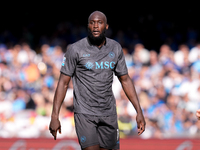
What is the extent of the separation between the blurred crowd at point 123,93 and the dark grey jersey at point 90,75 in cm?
347

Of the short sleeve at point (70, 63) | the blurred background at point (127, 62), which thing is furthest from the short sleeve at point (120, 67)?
the blurred background at point (127, 62)

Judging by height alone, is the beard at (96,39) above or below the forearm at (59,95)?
above

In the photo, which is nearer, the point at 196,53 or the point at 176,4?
the point at 196,53

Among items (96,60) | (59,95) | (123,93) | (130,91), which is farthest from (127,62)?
(59,95)

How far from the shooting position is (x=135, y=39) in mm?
9133

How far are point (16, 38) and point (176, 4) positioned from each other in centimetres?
472

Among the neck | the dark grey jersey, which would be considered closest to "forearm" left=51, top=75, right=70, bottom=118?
the dark grey jersey

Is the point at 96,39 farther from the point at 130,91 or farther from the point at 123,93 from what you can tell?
the point at 123,93

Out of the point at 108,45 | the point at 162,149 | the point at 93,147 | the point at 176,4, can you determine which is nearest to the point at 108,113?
the point at 93,147

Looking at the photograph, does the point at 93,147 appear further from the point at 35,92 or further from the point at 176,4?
the point at 176,4

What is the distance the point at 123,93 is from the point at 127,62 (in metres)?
1.06

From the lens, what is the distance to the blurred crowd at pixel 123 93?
679 cm

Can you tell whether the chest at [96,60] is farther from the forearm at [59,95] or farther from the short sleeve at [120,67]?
the forearm at [59,95]

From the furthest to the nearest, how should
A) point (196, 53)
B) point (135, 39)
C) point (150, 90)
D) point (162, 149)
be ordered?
1. point (135, 39)
2. point (196, 53)
3. point (150, 90)
4. point (162, 149)
